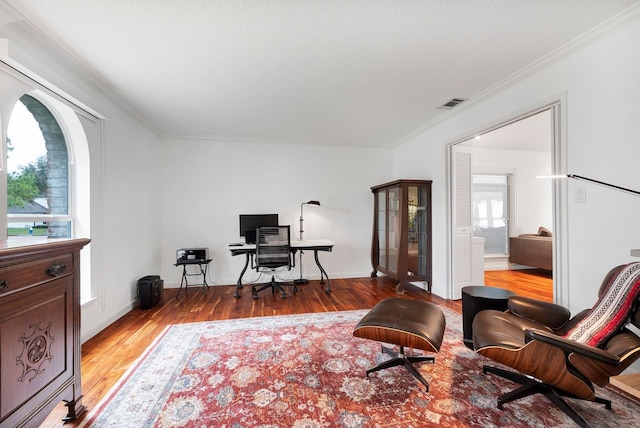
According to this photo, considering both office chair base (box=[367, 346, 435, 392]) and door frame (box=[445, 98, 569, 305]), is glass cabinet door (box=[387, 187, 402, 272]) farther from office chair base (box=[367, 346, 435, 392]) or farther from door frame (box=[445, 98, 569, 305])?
office chair base (box=[367, 346, 435, 392])

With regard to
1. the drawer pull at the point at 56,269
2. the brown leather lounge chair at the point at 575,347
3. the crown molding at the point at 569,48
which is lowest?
the brown leather lounge chair at the point at 575,347

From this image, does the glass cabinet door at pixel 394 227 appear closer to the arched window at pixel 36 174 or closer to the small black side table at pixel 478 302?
the small black side table at pixel 478 302

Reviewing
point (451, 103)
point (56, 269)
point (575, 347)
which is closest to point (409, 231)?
point (451, 103)

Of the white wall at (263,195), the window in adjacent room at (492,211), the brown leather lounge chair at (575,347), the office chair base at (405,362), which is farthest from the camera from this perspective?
the window in adjacent room at (492,211)

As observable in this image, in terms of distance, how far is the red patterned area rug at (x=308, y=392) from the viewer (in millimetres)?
1472

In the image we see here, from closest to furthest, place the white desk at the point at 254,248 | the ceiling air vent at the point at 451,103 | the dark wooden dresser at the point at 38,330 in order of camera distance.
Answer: the dark wooden dresser at the point at 38,330 → the ceiling air vent at the point at 451,103 → the white desk at the point at 254,248

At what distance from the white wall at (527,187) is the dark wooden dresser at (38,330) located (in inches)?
249

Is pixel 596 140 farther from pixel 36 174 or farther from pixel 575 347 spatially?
pixel 36 174

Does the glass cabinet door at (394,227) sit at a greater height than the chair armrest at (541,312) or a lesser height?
greater

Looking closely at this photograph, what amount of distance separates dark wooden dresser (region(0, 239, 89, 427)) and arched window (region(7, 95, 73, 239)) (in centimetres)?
109

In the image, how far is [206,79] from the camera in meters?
2.48

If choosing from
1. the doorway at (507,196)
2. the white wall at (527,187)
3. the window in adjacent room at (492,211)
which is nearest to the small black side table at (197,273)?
the doorway at (507,196)

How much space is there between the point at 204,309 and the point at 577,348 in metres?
3.37

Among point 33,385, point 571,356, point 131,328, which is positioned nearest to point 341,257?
point 131,328
